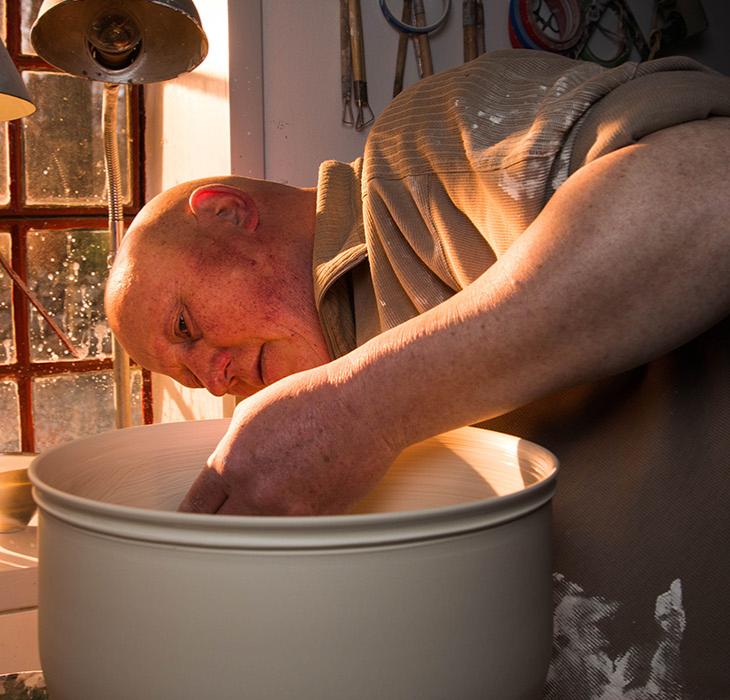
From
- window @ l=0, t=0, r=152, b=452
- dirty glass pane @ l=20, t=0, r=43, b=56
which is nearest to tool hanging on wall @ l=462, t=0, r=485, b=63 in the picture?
window @ l=0, t=0, r=152, b=452

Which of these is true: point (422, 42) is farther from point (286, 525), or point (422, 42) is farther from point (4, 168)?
point (286, 525)

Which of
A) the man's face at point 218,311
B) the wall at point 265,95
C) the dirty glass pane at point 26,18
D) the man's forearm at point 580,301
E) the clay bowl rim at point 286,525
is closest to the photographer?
the clay bowl rim at point 286,525

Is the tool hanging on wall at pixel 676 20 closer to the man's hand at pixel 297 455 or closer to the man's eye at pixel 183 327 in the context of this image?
the man's eye at pixel 183 327

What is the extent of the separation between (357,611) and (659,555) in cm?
32

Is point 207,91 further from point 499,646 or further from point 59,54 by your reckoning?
point 499,646

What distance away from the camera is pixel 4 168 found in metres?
1.52

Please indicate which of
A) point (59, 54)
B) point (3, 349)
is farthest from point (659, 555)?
point (3, 349)

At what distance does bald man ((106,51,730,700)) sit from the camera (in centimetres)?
52

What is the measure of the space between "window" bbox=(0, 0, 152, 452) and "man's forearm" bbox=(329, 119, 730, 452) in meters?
1.18

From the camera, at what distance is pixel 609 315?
525mm

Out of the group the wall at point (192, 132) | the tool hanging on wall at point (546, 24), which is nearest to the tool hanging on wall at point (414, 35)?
the tool hanging on wall at point (546, 24)

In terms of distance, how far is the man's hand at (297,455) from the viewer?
553mm

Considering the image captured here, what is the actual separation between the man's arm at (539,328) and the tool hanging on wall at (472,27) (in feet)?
3.51

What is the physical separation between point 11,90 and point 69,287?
0.68m
